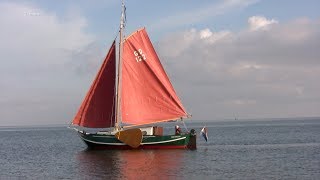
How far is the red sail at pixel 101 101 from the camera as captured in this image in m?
61.9

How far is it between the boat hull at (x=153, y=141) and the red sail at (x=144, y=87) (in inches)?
97.7

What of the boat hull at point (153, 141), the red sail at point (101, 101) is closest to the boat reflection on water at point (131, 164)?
the boat hull at point (153, 141)

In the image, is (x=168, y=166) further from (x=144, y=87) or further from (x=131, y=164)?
(x=144, y=87)

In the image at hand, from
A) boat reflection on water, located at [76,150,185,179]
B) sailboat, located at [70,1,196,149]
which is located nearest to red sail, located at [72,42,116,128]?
sailboat, located at [70,1,196,149]

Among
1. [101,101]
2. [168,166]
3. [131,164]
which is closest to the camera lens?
[168,166]

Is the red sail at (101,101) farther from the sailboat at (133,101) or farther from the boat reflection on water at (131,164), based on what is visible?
the boat reflection on water at (131,164)

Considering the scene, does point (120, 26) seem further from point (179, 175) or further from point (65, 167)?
point (179, 175)

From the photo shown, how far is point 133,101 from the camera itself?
61.7m

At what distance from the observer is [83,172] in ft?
148

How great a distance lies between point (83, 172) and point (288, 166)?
18.9 meters

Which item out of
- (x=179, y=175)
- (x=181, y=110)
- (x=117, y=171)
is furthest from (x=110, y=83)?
(x=179, y=175)

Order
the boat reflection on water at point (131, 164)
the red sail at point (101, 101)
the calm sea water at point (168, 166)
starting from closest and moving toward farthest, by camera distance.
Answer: the calm sea water at point (168, 166) < the boat reflection on water at point (131, 164) < the red sail at point (101, 101)

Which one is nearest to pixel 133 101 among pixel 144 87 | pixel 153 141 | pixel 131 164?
pixel 144 87

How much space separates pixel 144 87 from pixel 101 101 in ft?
18.2
